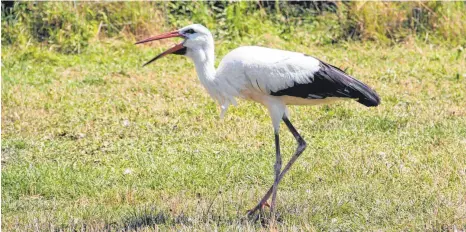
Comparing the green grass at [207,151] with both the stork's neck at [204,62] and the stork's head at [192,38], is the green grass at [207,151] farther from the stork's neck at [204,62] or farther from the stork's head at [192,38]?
the stork's head at [192,38]

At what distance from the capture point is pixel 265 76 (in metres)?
6.04

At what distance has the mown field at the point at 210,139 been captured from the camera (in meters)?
6.01

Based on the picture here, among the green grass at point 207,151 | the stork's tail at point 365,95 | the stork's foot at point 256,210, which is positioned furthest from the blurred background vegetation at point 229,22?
the stork's foot at point 256,210

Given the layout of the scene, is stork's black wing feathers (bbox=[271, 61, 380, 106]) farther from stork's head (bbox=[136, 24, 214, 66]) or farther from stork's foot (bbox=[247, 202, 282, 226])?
stork's foot (bbox=[247, 202, 282, 226])

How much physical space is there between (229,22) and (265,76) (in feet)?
21.0

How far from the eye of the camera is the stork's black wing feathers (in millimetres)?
6145

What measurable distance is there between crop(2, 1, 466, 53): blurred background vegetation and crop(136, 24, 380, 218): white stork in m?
5.77

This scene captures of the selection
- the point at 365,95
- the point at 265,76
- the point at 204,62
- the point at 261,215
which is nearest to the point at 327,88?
the point at 365,95

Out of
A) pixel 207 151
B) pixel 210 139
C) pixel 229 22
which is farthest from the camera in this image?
pixel 229 22

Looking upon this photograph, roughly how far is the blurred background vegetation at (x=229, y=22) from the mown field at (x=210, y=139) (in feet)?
0.11

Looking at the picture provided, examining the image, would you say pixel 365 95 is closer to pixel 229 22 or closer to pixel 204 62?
pixel 204 62

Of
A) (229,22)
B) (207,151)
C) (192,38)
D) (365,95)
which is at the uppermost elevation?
(192,38)


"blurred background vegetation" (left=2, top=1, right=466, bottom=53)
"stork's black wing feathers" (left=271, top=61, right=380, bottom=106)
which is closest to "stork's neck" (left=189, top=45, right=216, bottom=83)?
"stork's black wing feathers" (left=271, top=61, right=380, bottom=106)

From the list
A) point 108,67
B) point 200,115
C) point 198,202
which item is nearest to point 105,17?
point 108,67
